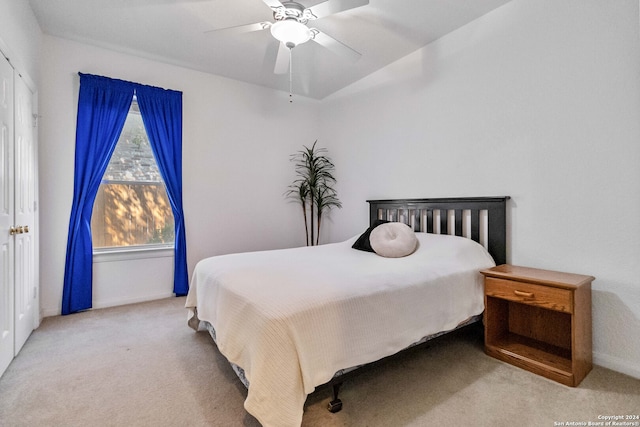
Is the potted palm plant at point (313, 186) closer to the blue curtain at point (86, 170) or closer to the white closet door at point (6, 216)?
the blue curtain at point (86, 170)

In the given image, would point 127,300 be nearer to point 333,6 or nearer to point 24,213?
point 24,213

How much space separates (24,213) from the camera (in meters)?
2.36

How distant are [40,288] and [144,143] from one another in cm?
181

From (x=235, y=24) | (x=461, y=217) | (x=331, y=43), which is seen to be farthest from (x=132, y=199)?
(x=461, y=217)

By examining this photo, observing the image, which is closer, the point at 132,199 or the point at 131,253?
the point at 131,253

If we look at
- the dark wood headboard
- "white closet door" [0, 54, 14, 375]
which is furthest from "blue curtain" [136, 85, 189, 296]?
the dark wood headboard

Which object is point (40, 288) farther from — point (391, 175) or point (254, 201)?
point (391, 175)

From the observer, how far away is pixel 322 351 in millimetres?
1394

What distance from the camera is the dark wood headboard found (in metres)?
2.51

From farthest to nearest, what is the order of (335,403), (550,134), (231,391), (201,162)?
(201,162) → (550,134) → (231,391) → (335,403)

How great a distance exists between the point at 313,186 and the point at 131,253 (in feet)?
8.08

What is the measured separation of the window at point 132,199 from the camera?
334cm

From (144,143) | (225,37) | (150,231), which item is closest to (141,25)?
(225,37)

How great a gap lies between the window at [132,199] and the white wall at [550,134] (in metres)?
2.98
